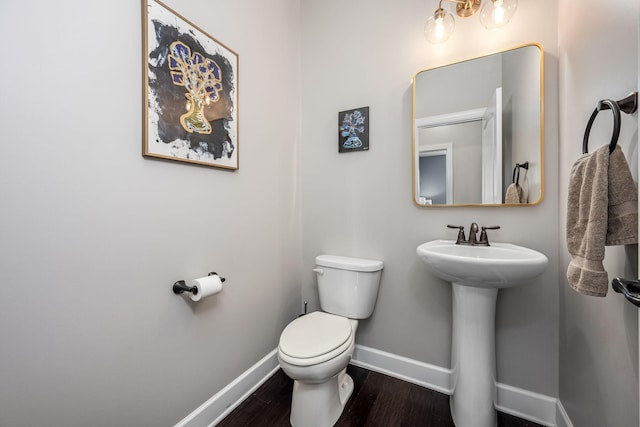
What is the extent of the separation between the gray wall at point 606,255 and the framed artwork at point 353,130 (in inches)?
37.6

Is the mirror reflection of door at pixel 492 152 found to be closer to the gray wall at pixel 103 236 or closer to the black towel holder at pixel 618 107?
the black towel holder at pixel 618 107

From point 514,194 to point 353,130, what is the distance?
0.97 metres

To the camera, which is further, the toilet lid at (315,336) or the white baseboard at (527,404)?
the white baseboard at (527,404)

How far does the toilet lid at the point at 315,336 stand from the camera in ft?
3.74

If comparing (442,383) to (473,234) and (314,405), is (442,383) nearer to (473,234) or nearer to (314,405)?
(314,405)

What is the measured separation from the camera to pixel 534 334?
129cm

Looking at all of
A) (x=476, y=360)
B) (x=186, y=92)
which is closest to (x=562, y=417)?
(x=476, y=360)

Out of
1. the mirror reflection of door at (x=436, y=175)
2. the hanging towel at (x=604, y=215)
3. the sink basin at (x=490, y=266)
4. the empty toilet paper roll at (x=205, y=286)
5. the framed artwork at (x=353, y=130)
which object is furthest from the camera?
the framed artwork at (x=353, y=130)

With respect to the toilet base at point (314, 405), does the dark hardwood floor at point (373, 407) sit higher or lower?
lower

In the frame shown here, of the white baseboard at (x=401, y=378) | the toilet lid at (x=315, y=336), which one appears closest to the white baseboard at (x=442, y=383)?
the white baseboard at (x=401, y=378)

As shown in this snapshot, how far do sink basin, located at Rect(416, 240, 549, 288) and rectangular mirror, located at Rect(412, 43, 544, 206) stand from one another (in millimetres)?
269

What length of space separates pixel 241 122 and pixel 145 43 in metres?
0.52

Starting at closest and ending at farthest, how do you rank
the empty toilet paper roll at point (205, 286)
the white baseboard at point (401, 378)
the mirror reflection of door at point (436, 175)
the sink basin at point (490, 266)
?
the sink basin at point (490, 266) → the empty toilet paper roll at point (205, 286) → the white baseboard at point (401, 378) → the mirror reflection of door at point (436, 175)

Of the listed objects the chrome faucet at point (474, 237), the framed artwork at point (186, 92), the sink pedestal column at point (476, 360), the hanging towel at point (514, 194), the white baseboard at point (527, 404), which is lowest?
the white baseboard at point (527, 404)
